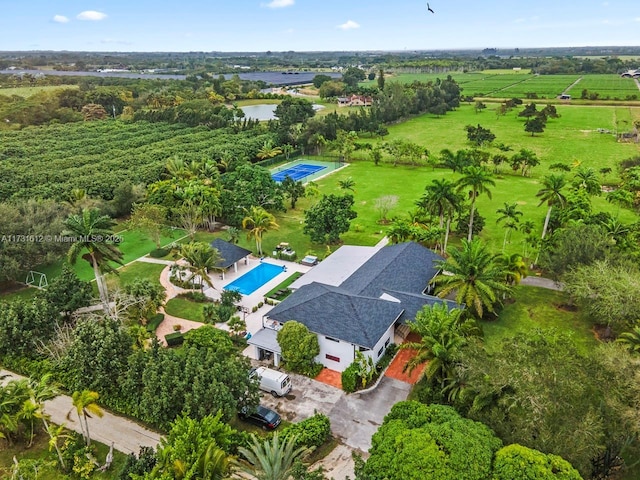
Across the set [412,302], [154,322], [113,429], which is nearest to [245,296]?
[154,322]

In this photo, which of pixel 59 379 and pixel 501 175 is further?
pixel 501 175

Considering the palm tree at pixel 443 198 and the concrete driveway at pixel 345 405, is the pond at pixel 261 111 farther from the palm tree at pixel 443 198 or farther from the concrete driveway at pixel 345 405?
the concrete driveway at pixel 345 405

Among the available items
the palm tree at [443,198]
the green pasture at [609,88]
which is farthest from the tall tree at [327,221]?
the green pasture at [609,88]

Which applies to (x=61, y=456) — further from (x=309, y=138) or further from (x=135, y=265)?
(x=309, y=138)

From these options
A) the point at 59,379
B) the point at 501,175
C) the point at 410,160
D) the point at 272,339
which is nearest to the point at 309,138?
the point at 410,160

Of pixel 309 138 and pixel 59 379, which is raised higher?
pixel 309 138

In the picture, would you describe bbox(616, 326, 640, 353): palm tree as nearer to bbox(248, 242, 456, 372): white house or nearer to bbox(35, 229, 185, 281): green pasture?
bbox(248, 242, 456, 372): white house

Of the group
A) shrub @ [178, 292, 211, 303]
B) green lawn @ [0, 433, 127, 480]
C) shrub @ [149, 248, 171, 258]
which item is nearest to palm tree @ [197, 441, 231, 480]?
green lawn @ [0, 433, 127, 480]

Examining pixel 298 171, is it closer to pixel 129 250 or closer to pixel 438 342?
pixel 129 250
